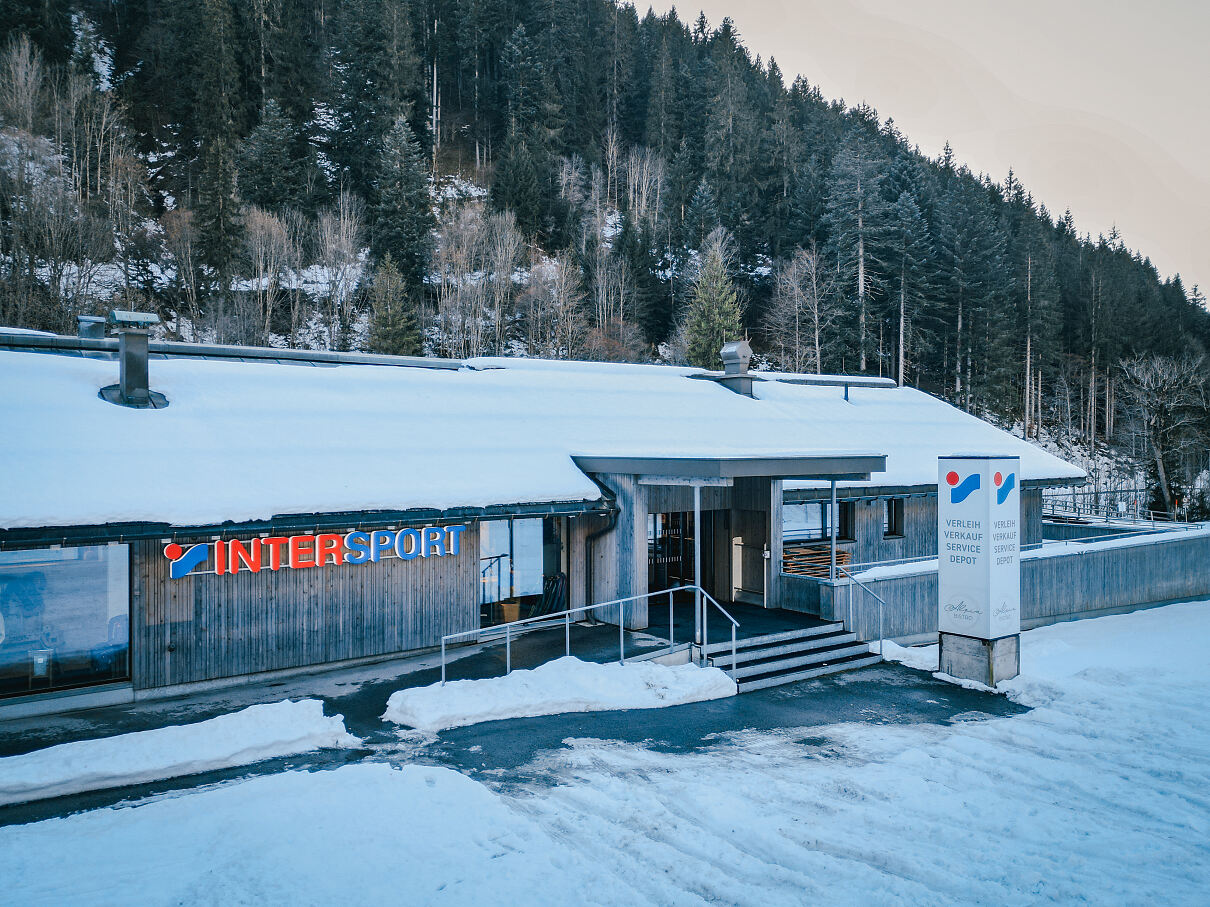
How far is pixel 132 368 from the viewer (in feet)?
39.7

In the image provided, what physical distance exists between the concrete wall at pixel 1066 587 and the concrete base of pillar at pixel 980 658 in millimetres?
1940

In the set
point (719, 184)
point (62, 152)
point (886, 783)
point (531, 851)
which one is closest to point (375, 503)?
point (531, 851)

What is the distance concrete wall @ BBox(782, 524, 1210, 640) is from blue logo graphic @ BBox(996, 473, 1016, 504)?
3.22 metres

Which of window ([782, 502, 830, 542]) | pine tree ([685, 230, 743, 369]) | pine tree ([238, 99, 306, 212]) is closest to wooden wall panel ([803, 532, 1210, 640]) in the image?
window ([782, 502, 830, 542])

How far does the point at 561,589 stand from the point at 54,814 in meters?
8.89

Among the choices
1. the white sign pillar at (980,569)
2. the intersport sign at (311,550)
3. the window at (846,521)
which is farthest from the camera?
the window at (846,521)

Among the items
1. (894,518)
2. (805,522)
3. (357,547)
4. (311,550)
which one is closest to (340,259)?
(805,522)

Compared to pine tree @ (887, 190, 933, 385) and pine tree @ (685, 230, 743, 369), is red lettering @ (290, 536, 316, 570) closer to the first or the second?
pine tree @ (685, 230, 743, 369)

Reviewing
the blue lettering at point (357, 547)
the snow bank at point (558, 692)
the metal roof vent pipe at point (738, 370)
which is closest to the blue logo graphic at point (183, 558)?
the blue lettering at point (357, 547)

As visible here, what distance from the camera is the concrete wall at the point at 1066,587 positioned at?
14766 mm

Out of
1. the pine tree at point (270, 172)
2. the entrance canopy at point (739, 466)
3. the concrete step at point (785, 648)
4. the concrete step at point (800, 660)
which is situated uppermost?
the pine tree at point (270, 172)

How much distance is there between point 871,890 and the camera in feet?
19.3

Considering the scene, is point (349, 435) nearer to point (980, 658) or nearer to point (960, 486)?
point (960, 486)

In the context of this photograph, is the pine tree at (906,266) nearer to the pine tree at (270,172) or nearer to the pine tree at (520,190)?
the pine tree at (520,190)
